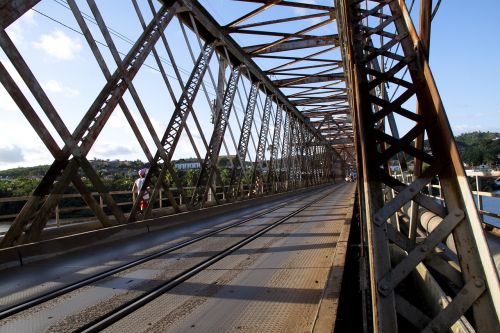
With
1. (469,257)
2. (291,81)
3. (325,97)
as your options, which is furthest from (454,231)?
(325,97)

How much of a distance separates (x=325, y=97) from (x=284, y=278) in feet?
104

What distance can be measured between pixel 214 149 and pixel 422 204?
46.5ft

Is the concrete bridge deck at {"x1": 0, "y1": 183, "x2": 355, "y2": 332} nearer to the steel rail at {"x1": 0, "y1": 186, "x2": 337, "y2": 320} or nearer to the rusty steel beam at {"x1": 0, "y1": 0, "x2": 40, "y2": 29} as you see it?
the steel rail at {"x1": 0, "y1": 186, "x2": 337, "y2": 320}

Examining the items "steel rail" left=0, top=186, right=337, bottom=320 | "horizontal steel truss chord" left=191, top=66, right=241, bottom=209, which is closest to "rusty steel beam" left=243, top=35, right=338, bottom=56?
"horizontal steel truss chord" left=191, top=66, right=241, bottom=209

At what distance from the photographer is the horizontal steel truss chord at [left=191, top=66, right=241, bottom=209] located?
1587 centimetres

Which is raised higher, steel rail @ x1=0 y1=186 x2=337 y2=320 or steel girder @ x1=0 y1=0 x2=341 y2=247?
steel girder @ x1=0 y1=0 x2=341 y2=247

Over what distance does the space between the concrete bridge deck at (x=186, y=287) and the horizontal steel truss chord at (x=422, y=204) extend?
27.9 inches

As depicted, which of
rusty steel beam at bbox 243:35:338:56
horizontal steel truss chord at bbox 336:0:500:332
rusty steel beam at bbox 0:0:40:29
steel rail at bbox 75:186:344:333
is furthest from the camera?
rusty steel beam at bbox 243:35:338:56

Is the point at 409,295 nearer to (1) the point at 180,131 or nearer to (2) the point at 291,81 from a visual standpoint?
(1) the point at 180,131

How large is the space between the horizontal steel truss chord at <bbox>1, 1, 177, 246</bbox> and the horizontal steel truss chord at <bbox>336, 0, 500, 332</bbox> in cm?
636

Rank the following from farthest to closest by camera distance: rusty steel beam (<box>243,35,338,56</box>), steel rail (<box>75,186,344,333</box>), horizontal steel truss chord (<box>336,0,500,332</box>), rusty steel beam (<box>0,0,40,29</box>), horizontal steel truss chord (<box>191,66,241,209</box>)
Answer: rusty steel beam (<box>243,35,338,56</box>) < horizontal steel truss chord (<box>191,66,241,209</box>) < rusty steel beam (<box>0,0,40,29</box>) < steel rail (<box>75,186,344,333</box>) < horizontal steel truss chord (<box>336,0,500,332</box>)

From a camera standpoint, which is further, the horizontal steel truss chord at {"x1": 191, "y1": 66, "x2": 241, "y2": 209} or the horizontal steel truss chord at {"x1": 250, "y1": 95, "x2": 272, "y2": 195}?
the horizontal steel truss chord at {"x1": 250, "y1": 95, "x2": 272, "y2": 195}

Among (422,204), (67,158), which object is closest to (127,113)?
(67,158)

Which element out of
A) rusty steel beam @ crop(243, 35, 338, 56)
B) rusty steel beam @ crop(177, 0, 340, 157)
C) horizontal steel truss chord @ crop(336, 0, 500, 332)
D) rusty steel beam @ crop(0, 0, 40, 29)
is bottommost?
horizontal steel truss chord @ crop(336, 0, 500, 332)
